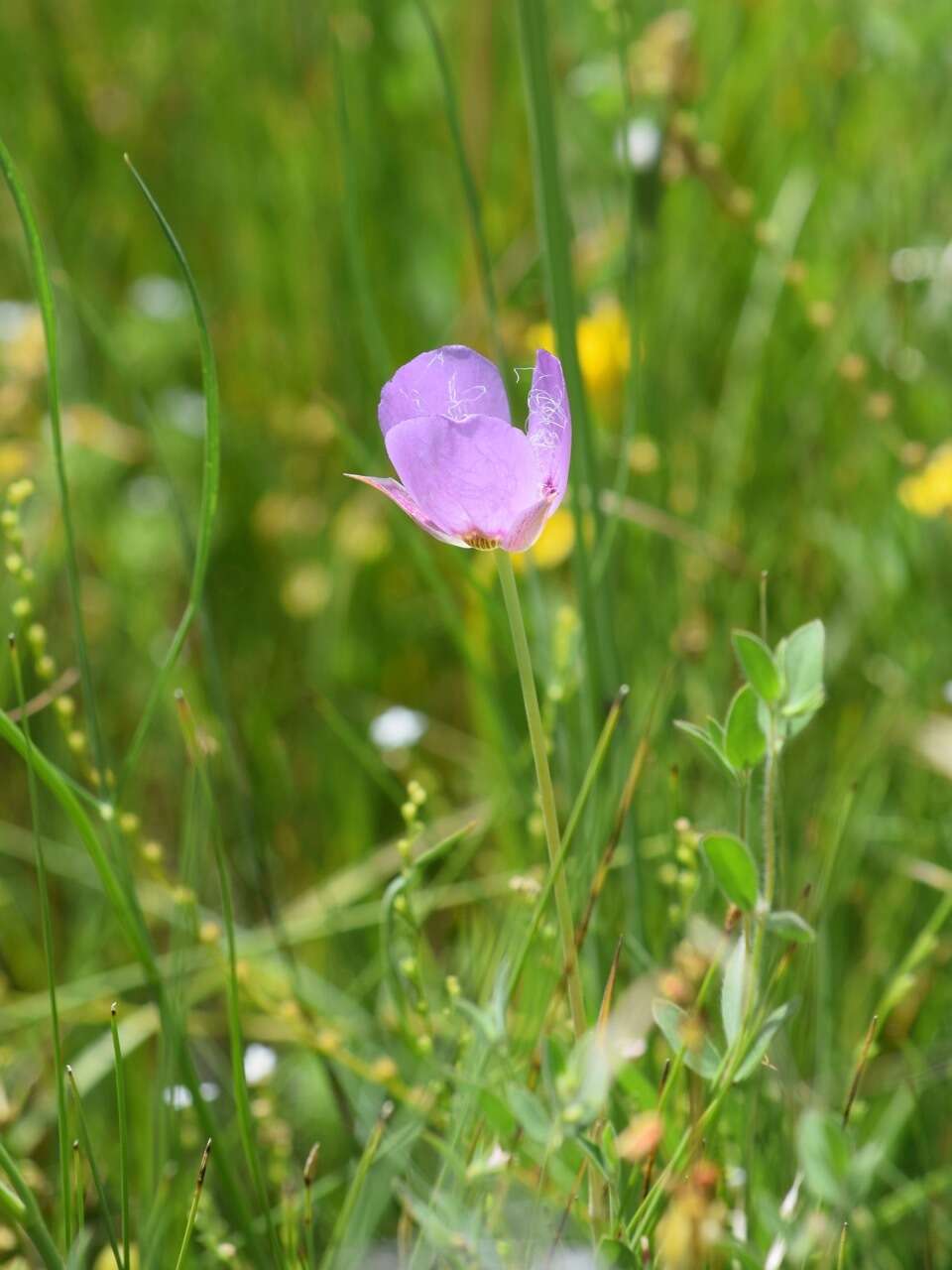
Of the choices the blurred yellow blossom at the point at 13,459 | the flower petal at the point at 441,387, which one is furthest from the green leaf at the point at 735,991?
the blurred yellow blossom at the point at 13,459

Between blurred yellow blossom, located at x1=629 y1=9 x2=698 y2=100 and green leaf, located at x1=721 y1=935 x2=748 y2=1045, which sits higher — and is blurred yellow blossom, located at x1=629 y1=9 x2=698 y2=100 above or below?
above

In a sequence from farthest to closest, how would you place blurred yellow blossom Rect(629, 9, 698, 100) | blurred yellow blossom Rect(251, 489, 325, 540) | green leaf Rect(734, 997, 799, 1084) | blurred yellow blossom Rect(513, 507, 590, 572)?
blurred yellow blossom Rect(251, 489, 325, 540) → blurred yellow blossom Rect(513, 507, 590, 572) → blurred yellow blossom Rect(629, 9, 698, 100) → green leaf Rect(734, 997, 799, 1084)

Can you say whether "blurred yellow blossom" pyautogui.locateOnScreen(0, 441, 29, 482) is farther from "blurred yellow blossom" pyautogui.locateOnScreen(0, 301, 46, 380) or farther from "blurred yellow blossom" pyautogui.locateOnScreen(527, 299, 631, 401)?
"blurred yellow blossom" pyautogui.locateOnScreen(527, 299, 631, 401)

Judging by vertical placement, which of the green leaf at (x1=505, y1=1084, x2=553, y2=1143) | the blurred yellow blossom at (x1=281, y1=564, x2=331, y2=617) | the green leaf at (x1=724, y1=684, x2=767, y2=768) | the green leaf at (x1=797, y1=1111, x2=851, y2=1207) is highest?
the green leaf at (x1=724, y1=684, x2=767, y2=768)

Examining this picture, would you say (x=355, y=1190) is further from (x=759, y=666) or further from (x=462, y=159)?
(x=462, y=159)

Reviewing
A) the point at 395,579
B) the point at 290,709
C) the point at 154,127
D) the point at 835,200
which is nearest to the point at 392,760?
the point at 290,709

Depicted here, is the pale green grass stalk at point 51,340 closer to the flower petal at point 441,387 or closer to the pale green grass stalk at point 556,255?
the flower petal at point 441,387

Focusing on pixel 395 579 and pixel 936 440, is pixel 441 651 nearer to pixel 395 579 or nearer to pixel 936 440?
pixel 395 579

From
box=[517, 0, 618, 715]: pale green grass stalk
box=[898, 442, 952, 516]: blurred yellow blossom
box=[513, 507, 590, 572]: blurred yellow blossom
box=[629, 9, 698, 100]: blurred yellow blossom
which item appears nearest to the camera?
box=[517, 0, 618, 715]: pale green grass stalk

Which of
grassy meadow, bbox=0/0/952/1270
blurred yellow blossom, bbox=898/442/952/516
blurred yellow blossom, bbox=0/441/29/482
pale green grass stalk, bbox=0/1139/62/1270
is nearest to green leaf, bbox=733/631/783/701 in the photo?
grassy meadow, bbox=0/0/952/1270
